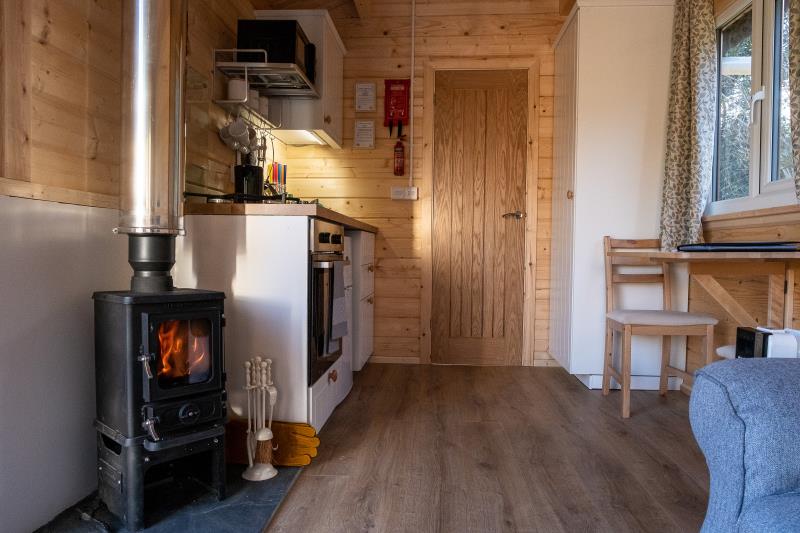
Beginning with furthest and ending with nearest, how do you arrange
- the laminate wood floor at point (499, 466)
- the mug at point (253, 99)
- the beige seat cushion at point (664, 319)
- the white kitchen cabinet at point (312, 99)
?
1. the white kitchen cabinet at point (312, 99)
2. the mug at point (253, 99)
3. the beige seat cushion at point (664, 319)
4. the laminate wood floor at point (499, 466)

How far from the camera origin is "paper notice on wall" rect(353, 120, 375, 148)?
3838 millimetres

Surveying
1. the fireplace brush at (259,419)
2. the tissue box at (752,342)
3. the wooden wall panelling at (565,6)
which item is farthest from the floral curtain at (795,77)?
the fireplace brush at (259,419)

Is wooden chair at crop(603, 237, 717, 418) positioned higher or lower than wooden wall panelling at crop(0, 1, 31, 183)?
lower

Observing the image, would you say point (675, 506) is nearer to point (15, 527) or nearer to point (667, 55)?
point (15, 527)

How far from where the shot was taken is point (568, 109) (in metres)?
3.33

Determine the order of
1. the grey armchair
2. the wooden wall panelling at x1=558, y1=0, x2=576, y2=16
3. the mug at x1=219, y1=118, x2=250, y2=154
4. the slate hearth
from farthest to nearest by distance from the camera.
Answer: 1. the wooden wall panelling at x1=558, y1=0, x2=576, y2=16
2. the mug at x1=219, y1=118, x2=250, y2=154
3. the slate hearth
4. the grey armchair

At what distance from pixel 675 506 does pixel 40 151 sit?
2.17 metres

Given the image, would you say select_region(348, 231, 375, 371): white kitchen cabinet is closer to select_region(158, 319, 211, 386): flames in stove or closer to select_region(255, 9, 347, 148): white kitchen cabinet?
select_region(255, 9, 347, 148): white kitchen cabinet

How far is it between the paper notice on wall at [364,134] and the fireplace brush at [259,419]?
7.44 ft

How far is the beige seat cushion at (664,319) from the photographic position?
257cm

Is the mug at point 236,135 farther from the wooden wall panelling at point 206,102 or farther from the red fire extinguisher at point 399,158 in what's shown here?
the red fire extinguisher at point 399,158

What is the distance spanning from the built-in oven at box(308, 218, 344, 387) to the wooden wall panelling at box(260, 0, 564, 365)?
1.32 meters

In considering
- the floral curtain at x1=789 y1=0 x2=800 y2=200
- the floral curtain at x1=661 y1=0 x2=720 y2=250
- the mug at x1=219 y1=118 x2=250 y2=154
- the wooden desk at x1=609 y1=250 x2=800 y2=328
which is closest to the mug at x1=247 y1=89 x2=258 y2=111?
the mug at x1=219 y1=118 x2=250 y2=154

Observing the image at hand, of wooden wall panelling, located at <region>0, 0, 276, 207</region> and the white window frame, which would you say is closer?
wooden wall panelling, located at <region>0, 0, 276, 207</region>
